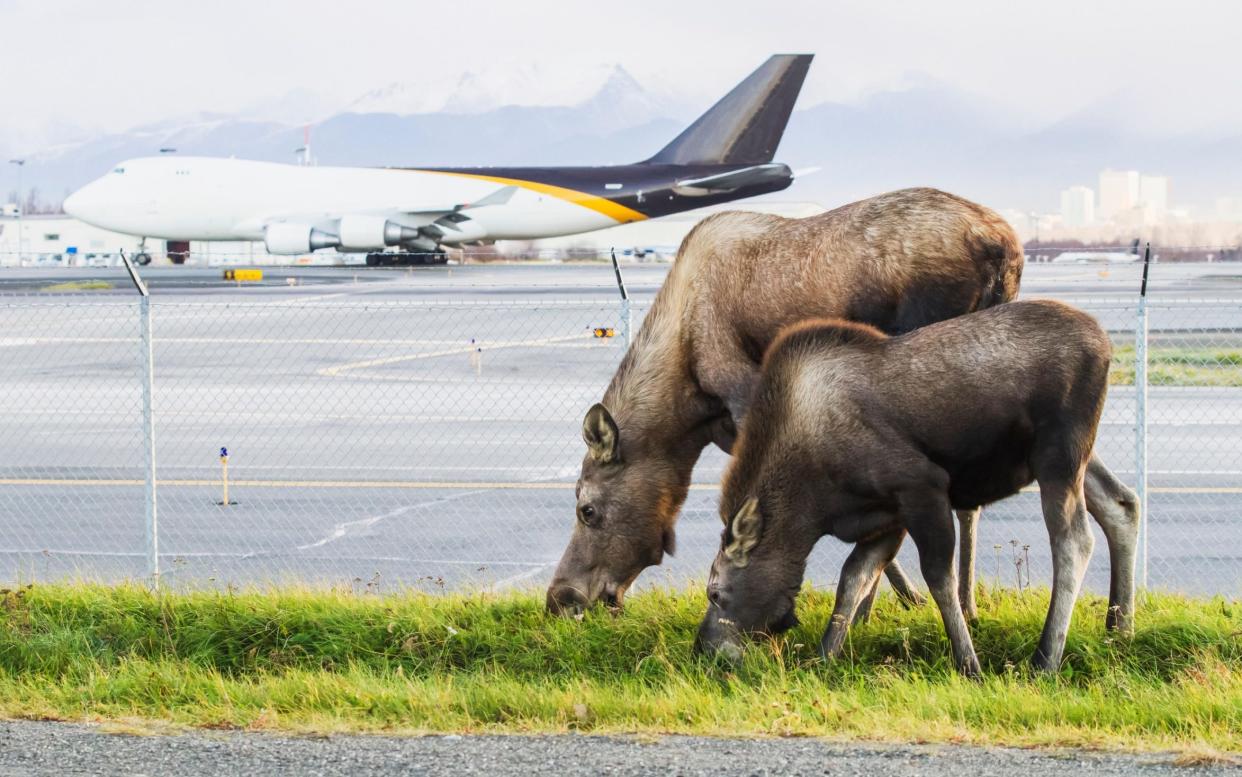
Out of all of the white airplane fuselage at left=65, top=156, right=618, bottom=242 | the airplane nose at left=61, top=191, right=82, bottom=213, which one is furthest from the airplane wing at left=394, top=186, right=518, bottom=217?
the airplane nose at left=61, top=191, right=82, bottom=213

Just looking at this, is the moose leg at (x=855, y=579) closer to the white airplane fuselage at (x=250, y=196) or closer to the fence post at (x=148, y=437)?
the fence post at (x=148, y=437)

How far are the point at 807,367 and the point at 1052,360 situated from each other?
1.02 metres

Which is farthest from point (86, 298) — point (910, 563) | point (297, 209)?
point (910, 563)

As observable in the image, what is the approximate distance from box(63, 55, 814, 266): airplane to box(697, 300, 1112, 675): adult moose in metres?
54.1

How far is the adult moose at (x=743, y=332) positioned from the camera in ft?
22.8

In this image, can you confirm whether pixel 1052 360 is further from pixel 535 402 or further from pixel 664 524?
pixel 535 402

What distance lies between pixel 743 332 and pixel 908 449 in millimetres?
1394

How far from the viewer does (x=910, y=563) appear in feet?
33.7

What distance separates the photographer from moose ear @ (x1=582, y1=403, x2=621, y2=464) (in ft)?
22.8

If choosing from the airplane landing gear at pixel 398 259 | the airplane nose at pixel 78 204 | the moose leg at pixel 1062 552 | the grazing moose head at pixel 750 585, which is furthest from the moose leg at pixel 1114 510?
the airplane nose at pixel 78 204

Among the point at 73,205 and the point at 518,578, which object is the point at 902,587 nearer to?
the point at 518,578

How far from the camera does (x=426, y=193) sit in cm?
6350

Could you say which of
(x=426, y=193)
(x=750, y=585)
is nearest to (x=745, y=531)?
(x=750, y=585)

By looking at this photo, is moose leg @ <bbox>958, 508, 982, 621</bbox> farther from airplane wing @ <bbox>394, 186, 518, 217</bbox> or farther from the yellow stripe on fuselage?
the yellow stripe on fuselage
